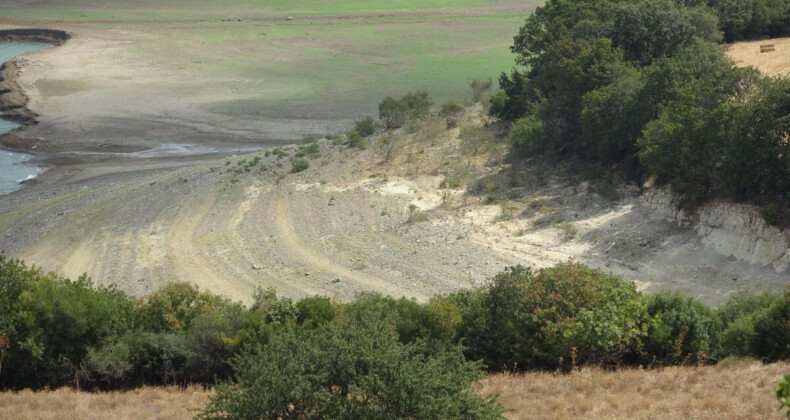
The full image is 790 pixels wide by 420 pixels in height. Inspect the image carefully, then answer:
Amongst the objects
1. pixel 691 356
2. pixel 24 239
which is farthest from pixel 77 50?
pixel 691 356

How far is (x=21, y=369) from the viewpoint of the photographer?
70.0ft

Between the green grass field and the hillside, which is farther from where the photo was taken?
the green grass field

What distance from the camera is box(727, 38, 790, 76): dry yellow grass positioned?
39119 mm

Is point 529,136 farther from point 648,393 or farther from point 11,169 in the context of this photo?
point 11,169

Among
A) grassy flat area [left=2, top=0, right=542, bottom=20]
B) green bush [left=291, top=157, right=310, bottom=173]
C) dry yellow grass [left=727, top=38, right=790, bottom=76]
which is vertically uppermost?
grassy flat area [left=2, top=0, right=542, bottom=20]

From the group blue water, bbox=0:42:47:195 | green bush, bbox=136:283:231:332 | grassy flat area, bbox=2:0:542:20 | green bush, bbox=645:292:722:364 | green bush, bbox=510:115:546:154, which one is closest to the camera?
green bush, bbox=645:292:722:364

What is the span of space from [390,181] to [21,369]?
2193 cm

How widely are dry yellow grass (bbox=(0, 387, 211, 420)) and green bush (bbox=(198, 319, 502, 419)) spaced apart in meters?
4.38

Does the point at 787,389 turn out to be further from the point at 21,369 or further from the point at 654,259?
the point at 654,259

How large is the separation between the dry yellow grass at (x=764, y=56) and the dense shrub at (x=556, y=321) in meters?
21.9

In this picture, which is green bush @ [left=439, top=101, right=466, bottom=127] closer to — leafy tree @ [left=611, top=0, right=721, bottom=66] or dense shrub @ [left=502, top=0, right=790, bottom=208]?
dense shrub @ [left=502, top=0, right=790, bottom=208]

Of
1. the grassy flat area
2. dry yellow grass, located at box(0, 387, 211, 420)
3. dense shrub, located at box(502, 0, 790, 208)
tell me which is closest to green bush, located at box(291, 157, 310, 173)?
dense shrub, located at box(502, 0, 790, 208)

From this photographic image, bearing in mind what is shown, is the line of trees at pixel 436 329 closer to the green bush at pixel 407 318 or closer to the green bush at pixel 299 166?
the green bush at pixel 407 318

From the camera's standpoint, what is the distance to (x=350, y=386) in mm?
14430
